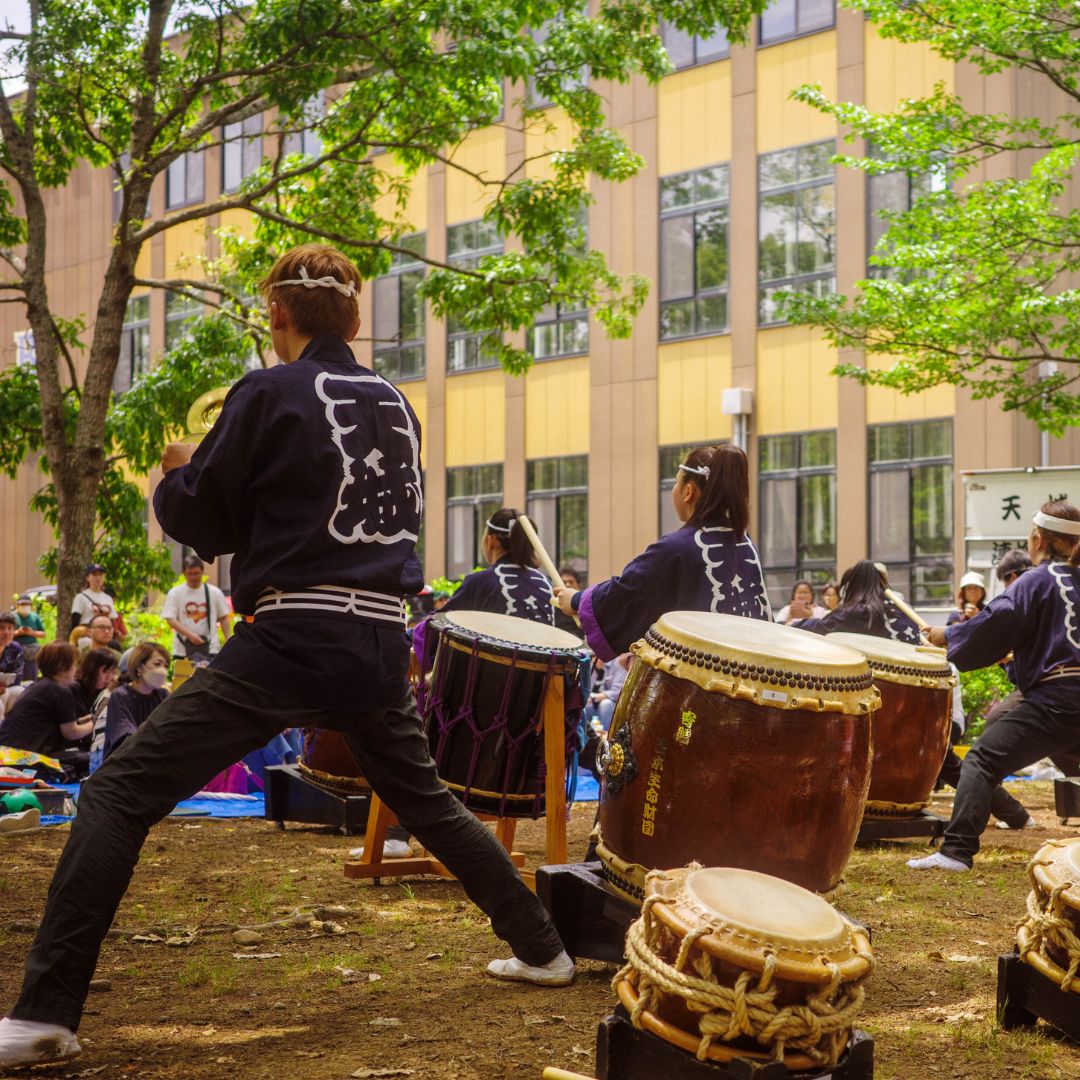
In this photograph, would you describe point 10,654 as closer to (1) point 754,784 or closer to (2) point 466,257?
(1) point 754,784

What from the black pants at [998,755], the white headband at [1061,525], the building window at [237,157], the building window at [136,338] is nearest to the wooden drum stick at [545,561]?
the black pants at [998,755]

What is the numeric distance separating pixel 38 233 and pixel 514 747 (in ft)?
25.4

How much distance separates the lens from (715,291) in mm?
19391

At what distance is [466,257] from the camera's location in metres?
21.9

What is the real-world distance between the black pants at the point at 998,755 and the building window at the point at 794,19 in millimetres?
14304

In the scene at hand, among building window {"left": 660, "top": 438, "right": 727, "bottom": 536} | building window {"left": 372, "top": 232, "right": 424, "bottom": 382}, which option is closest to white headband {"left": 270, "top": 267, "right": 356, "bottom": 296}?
building window {"left": 660, "top": 438, "right": 727, "bottom": 536}

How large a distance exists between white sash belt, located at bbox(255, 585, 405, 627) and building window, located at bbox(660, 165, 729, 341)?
16.3m

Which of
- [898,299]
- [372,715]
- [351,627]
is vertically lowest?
[372,715]

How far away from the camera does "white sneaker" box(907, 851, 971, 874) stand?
6.23 m

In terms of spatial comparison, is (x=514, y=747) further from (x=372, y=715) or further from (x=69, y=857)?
(x=69, y=857)

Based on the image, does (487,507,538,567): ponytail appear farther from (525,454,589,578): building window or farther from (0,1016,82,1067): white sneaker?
(525,454,589,578): building window

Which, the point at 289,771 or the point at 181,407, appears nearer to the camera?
the point at 289,771

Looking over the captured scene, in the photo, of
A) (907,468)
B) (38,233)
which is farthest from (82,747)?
(907,468)

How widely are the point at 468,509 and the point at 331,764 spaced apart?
50.6 feet
